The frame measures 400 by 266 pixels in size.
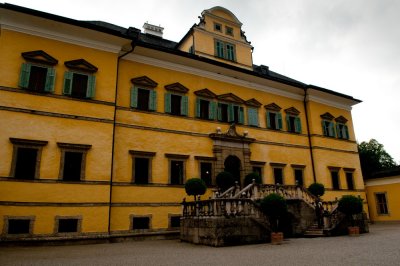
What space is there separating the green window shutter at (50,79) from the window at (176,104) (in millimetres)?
6754

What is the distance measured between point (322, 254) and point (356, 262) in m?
1.66

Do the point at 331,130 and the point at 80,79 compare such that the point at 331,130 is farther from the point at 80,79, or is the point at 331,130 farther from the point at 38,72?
the point at 38,72

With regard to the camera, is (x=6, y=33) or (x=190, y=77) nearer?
(x=6, y=33)

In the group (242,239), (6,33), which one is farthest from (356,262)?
(6,33)

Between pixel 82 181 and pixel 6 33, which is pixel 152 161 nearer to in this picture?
pixel 82 181

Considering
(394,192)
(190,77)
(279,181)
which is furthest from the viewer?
(394,192)

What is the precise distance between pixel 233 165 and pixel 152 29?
15.6 meters

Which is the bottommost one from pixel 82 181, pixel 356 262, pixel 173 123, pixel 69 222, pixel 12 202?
pixel 356 262

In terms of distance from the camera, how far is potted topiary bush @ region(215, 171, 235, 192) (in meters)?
18.8

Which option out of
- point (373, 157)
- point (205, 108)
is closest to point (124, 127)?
point (205, 108)

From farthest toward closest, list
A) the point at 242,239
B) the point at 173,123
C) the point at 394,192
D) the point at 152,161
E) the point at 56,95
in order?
the point at 394,192, the point at 173,123, the point at 152,161, the point at 56,95, the point at 242,239

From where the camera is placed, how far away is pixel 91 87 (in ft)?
56.9

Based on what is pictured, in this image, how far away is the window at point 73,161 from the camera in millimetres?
15797

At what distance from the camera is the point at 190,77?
21594mm
